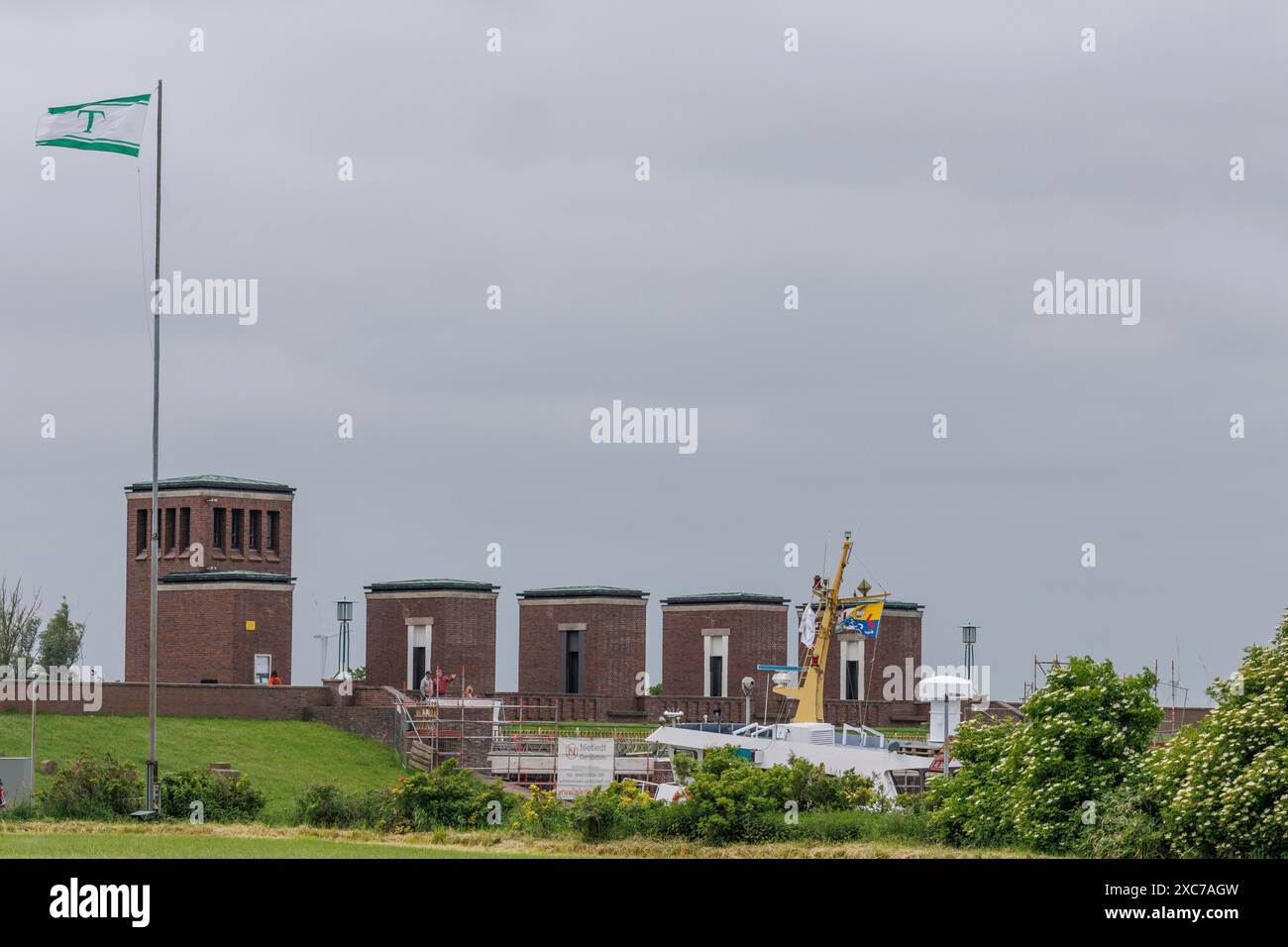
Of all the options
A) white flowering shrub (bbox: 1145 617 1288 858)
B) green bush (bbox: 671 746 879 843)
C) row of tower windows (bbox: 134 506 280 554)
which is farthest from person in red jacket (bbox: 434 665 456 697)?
white flowering shrub (bbox: 1145 617 1288 858)

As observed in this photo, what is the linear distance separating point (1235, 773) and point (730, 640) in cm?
4173

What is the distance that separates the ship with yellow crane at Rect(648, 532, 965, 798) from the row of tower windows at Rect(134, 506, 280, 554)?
1756 centimetres

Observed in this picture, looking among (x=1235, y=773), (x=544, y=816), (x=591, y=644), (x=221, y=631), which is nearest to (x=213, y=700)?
(x=221, y=631)

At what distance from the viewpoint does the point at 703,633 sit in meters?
67.2

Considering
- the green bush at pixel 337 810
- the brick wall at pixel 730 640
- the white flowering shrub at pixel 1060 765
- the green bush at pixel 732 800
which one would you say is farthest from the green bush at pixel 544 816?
the brick wall at pixel 730 640

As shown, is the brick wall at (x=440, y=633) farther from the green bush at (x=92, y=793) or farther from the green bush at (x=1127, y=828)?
the green bush at (x=1127, y=828)

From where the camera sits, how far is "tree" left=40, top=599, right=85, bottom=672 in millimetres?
80938

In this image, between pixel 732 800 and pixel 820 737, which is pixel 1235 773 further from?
pixel 820 737

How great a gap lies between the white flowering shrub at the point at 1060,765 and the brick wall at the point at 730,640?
36.7 meters

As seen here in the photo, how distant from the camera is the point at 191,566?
59.5 metres

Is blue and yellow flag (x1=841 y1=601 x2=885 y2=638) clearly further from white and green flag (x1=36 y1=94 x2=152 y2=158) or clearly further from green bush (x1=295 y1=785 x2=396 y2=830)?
white and green flag (x1=36 y1=94 x2=152 y2=158)

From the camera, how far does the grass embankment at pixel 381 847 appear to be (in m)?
26.2
